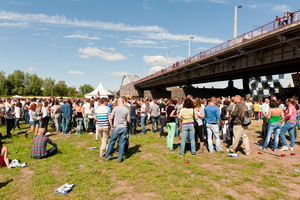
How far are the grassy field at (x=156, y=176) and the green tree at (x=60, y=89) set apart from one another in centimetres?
10169

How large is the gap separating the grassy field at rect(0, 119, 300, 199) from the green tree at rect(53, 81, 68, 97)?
334 ft

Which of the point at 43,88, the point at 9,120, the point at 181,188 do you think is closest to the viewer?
the point at 181,188

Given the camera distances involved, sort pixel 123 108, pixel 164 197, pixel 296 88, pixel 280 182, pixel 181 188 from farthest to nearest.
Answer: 1. pixel 296 88
2. pixel 123 108
3. pixel 280 182
4. pixel 181 188
5. pixel 164 197

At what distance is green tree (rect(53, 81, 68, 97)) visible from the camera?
98062 mm

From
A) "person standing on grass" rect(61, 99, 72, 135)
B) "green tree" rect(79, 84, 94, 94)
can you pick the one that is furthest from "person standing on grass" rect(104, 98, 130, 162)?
"green tree" rect(79, 84, 94, 94)

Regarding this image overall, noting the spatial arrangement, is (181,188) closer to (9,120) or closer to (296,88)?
(9,120)

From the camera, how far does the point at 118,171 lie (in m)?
5.27

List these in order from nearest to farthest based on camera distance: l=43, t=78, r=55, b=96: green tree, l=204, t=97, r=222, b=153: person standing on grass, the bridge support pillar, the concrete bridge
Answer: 1. l=204, t=97, r=222, b=153: person standing on grass
2. the concrete bridge
3. the bridge support pillar
4. l=43, t=78, r=55, b=96: green tree

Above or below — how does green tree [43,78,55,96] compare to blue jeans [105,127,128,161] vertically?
above

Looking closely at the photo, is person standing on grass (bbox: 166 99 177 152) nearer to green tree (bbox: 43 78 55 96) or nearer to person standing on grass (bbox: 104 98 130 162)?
person standing on grass (bbox: 104 98 130 162)

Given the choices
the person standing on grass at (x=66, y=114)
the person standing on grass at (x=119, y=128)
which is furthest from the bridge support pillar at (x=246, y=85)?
the person standing on grass at (x=119, y=128)

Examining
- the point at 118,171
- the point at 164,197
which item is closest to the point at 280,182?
the point at 164,197

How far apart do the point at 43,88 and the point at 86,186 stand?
10410 cm

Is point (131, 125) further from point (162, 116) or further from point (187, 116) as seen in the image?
point (187, 116)
